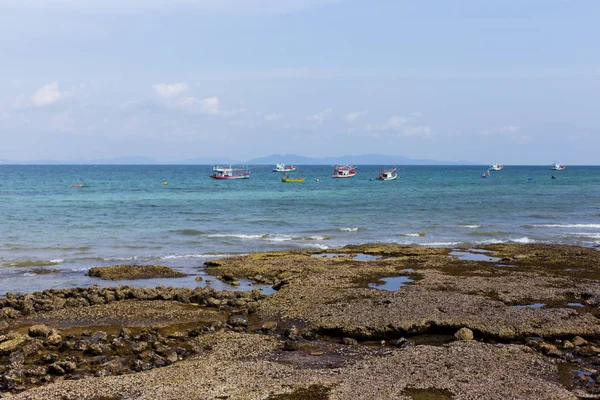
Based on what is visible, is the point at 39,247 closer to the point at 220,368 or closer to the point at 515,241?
the point at 220,368

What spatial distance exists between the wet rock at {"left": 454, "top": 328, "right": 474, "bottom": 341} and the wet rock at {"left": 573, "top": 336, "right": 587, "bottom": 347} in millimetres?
2716

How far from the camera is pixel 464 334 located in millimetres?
15570

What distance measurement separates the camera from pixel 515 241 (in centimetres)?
3609

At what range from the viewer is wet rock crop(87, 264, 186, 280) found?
25.4m

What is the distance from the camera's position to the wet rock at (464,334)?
15.5 metres

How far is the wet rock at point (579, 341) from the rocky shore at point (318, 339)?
66 millimetres

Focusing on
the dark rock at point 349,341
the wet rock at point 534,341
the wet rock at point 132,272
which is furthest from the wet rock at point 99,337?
the wet rock at point 534,341

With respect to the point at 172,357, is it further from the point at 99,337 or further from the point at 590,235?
the point at 590,235

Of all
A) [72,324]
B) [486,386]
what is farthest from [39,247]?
[486,386]

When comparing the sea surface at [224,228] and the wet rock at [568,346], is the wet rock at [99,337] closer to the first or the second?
the sea surface at [224,228]

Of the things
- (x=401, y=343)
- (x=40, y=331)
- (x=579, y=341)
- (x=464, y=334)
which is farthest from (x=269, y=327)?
(x=579, y=341)

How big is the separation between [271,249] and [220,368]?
66.2ft

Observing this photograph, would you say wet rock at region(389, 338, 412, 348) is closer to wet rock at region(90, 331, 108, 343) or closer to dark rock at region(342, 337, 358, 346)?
dark rock at region(342, 337, 358, 346)

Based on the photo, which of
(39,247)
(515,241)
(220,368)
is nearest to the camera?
(220,368)
